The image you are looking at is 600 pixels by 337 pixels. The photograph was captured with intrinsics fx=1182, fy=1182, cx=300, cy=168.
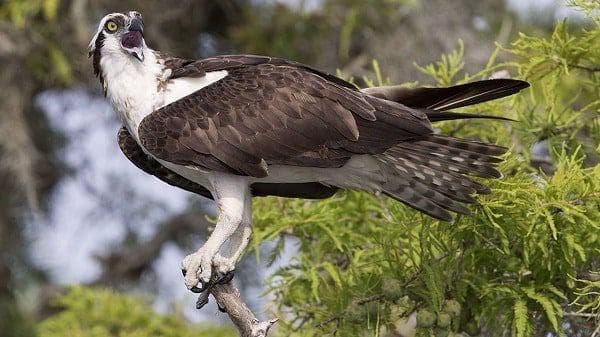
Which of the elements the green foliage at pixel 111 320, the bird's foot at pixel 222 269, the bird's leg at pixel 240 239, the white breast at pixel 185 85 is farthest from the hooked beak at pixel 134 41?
the green foliage at pixel 111 320

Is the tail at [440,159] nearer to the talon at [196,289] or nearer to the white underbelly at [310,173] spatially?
the white underbelly at [310,173]

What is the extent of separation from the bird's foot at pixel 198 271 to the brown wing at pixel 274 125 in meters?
0.34

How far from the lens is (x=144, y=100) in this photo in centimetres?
457

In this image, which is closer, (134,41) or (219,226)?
(219,226)

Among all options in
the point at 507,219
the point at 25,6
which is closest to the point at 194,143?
the point at 507,219

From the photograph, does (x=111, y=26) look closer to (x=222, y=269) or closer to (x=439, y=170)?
(x=222, y=269)

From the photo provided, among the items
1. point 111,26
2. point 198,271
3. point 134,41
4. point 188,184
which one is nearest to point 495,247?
point 198,271

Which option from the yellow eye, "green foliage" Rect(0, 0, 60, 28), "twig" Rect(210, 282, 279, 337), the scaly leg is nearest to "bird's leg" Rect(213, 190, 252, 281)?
the scaly leg

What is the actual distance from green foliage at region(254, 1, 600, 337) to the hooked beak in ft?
3.84

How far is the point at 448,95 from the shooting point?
15.1 ft

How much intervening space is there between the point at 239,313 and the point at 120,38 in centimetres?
122

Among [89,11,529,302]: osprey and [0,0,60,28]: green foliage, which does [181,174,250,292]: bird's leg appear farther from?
[0,0,60,28]: green foliage

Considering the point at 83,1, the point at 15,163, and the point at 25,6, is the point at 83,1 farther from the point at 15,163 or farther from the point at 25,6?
the point at 15,163

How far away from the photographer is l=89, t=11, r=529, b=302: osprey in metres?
4.47
